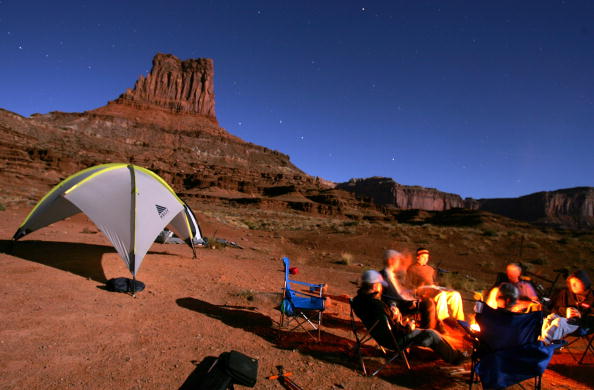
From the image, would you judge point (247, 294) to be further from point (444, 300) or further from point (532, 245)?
point (532, 245)

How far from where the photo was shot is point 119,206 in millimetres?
6141

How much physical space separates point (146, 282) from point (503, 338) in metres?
6.27

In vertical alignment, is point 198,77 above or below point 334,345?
above

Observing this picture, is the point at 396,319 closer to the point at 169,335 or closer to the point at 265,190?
the point at 169,335

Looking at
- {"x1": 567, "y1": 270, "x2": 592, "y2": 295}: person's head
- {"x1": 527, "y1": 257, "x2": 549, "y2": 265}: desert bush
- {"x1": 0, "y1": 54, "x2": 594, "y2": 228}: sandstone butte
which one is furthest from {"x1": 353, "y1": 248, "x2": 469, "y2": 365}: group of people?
{"x1": 0, "y1": 54, "x2": 594, "y2": 228}: sandstone butte

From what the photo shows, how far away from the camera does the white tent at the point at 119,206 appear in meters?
5.87

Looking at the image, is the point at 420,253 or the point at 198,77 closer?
the point at 420,253

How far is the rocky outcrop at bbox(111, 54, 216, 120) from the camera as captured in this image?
125 metres

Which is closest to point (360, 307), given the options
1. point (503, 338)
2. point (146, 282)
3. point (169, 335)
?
point (503, 338)

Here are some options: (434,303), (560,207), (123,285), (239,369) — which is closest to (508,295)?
(434,303)

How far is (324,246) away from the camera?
58.7 feet

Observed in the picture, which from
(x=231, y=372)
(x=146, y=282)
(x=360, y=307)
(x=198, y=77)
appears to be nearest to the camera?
(x=231, y=372)

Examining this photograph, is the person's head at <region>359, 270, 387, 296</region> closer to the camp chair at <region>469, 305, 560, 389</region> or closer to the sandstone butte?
the camp chair at <region>469, 305, 560, 389</region>

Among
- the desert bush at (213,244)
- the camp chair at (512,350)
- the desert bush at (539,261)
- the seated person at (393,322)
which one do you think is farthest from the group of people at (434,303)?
the desert bush at (539,261)
